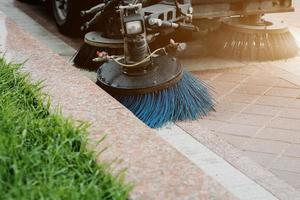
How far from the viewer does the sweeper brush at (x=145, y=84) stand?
327 cm

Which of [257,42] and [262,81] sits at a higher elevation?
[257,42]

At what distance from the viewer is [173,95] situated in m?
3.34

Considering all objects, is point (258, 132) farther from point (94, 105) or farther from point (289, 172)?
point (94, 105)

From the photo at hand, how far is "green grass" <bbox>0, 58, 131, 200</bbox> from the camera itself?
5.98 ft

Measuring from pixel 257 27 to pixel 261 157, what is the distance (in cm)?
206

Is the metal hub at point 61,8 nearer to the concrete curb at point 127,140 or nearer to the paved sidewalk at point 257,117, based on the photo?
the paved sidewalk at point 257,117

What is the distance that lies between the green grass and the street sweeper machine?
0.88 metres

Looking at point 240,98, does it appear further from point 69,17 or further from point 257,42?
point 69,17

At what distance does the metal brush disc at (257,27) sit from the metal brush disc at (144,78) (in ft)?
4.46

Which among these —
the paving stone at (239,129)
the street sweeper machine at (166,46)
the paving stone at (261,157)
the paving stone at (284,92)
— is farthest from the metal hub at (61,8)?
the paving stone at (261,157)

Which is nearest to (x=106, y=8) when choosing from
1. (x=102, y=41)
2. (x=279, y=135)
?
(x=102, y=41)

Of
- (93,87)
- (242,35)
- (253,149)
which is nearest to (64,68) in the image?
(93,87)

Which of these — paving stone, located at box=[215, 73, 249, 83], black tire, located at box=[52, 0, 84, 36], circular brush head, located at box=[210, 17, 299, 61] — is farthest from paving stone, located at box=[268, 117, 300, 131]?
black tire, located at box=[52, 0, 84, 36]

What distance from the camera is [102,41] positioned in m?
4.12
